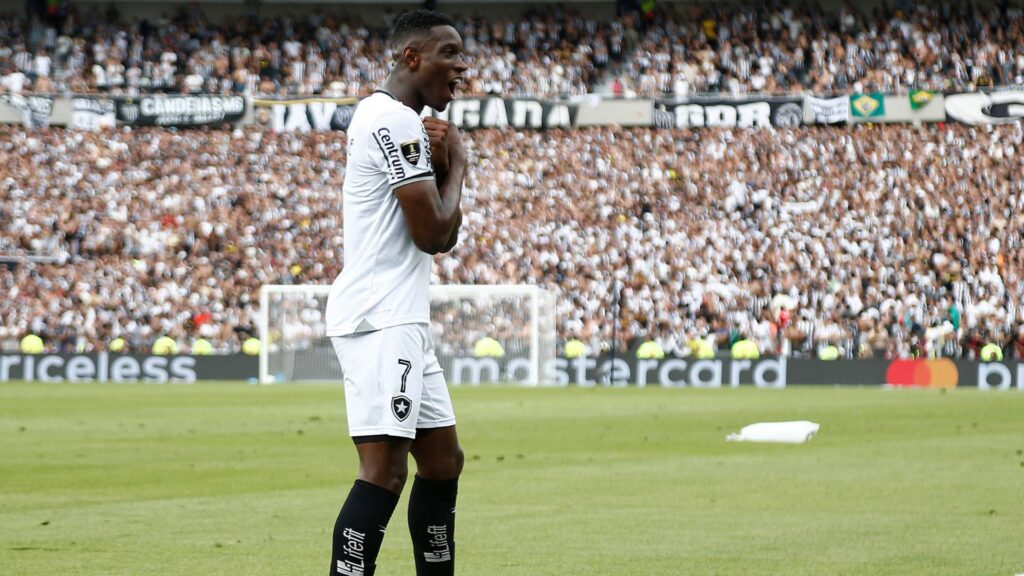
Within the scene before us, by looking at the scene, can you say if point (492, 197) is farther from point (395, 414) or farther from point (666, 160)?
point (395, 414)

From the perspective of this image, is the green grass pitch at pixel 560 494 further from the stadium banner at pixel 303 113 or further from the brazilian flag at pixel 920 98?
the stadium banner at pixel 303 113

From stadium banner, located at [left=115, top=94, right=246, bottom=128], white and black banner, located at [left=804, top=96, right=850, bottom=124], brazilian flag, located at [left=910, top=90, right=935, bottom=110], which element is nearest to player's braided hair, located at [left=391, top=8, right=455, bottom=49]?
white and black banner, located at [left=804, top=96, right=850, bottom=124]

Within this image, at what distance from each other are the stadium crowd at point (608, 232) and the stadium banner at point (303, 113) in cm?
45

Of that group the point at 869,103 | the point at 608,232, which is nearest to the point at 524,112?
the point at 608,232

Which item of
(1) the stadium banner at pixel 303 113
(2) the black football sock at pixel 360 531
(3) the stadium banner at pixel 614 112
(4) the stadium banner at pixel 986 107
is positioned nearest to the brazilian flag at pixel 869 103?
(4) the stadium banner at pixel 986 107

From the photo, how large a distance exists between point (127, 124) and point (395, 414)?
4483 centimetres

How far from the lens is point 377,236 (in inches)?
205

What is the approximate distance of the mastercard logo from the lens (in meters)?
33.8

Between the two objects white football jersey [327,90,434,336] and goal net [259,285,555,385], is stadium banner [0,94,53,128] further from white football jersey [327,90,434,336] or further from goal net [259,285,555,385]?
white football jersey [327,90,434,336]

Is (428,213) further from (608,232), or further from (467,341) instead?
(608,232)

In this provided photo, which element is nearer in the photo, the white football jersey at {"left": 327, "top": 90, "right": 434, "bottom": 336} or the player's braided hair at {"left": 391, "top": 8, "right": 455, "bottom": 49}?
the white football jersey at {"left": 327, "top": 90, "right": 434, "bottom": 336}

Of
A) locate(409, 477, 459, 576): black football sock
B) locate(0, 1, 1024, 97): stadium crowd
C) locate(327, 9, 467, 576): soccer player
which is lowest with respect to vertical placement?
locate(409, 477, 459, 576): black football sock

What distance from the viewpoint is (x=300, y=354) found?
36125 mm

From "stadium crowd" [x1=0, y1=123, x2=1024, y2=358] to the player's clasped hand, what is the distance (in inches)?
1249
